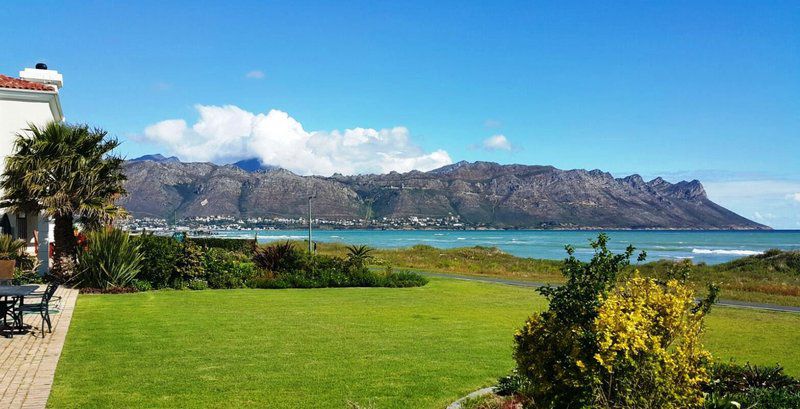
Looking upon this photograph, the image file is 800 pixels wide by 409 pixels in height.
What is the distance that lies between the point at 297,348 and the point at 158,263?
39.8 ft

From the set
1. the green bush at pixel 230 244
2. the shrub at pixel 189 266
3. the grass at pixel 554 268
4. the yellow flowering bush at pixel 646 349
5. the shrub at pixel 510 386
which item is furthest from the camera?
the grass at pixel 554 268

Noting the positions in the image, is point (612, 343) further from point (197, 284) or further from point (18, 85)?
point (18, 85)

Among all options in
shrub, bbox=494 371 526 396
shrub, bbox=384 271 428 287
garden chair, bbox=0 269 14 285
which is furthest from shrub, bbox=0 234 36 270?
shrub, bbox=494 371 526 396

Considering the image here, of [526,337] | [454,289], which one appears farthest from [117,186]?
Answer: [526,337]

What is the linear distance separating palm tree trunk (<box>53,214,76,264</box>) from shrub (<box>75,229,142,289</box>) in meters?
1.03

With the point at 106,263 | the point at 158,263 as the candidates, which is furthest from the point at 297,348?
the point at 158,263

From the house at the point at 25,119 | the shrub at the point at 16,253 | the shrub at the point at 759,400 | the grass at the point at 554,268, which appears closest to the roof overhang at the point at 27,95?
the house at the point at 25,119

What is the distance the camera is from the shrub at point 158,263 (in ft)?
68.6

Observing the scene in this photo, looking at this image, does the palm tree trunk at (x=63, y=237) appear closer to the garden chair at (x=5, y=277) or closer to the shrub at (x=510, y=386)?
the garden chair at (x=5, y=277)

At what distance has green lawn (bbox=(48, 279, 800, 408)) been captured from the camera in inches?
298

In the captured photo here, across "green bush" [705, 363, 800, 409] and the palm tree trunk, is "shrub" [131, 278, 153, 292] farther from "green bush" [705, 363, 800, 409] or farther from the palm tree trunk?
"green bush" [705, 363, 800, 409]

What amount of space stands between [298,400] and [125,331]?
619 centimetres

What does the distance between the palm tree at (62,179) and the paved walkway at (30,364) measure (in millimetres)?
8293

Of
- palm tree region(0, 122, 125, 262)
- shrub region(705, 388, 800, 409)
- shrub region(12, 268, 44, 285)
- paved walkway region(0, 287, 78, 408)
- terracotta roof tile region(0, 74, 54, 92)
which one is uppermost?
terracotta roof tile region(0, 74, 54, 92)
